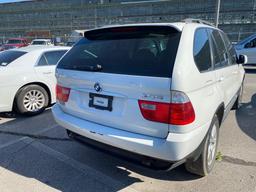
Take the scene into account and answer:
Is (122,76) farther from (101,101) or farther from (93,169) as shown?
(93,169)

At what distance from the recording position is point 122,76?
2672 millimetres

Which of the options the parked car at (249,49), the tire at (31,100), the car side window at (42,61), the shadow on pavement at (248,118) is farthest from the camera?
the parked car at (249,49)

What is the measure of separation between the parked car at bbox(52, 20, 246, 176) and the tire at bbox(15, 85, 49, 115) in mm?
2384

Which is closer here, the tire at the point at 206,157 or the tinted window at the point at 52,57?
the tire at the point at 206,157

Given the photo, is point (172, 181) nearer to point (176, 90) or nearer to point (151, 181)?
point (151, 181)

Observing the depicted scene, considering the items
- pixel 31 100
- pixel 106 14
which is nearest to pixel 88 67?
pixel 31 100

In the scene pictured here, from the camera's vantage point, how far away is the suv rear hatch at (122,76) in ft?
8.25

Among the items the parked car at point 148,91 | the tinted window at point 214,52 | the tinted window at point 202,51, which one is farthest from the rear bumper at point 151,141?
the tinted window at point 214,52

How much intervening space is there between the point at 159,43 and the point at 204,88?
25.8 inches

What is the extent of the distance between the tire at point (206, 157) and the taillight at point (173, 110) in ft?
1.80

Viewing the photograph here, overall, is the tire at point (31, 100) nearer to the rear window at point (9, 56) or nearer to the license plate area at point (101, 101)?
the rear window at point (9, 56)

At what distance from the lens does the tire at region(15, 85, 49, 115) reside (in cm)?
543

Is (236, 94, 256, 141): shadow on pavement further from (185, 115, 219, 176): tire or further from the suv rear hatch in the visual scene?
the suv rear hatch

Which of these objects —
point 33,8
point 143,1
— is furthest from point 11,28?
point 143,1
